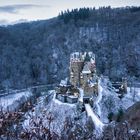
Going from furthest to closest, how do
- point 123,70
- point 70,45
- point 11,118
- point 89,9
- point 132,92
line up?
1. point 89,9
2. point 70,45
3. point 123,70
4. point 132,92
5. point 11,118

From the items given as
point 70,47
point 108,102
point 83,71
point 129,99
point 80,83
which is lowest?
point 70,47

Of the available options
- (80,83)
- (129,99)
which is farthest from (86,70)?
(129,99)

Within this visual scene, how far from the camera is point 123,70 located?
7056 centimetres

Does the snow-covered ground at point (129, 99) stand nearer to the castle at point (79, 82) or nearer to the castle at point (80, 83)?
the castle at point (80, 83)

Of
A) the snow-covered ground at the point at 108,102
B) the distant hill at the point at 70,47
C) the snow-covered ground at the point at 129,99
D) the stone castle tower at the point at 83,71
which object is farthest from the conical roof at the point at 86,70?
the distant hill at the point at 70,47

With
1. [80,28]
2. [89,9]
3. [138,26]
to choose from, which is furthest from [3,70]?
[89,9]

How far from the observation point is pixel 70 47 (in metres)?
82.7

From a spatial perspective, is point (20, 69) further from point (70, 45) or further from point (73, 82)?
point (73, 82)

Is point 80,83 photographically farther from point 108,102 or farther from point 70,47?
point 70,47

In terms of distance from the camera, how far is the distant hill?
7212 centimetres

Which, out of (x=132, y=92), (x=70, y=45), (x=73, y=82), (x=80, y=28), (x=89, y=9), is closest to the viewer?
(x=73, y=82)

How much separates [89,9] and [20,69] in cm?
3298

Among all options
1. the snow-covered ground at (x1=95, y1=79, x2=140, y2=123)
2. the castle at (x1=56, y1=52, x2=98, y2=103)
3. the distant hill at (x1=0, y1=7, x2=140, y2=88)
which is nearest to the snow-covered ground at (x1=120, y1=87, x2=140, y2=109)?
the snow-covered ground at (x1=95, y1=79, x2=140, y2=123)

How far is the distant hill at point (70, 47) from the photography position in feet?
237
